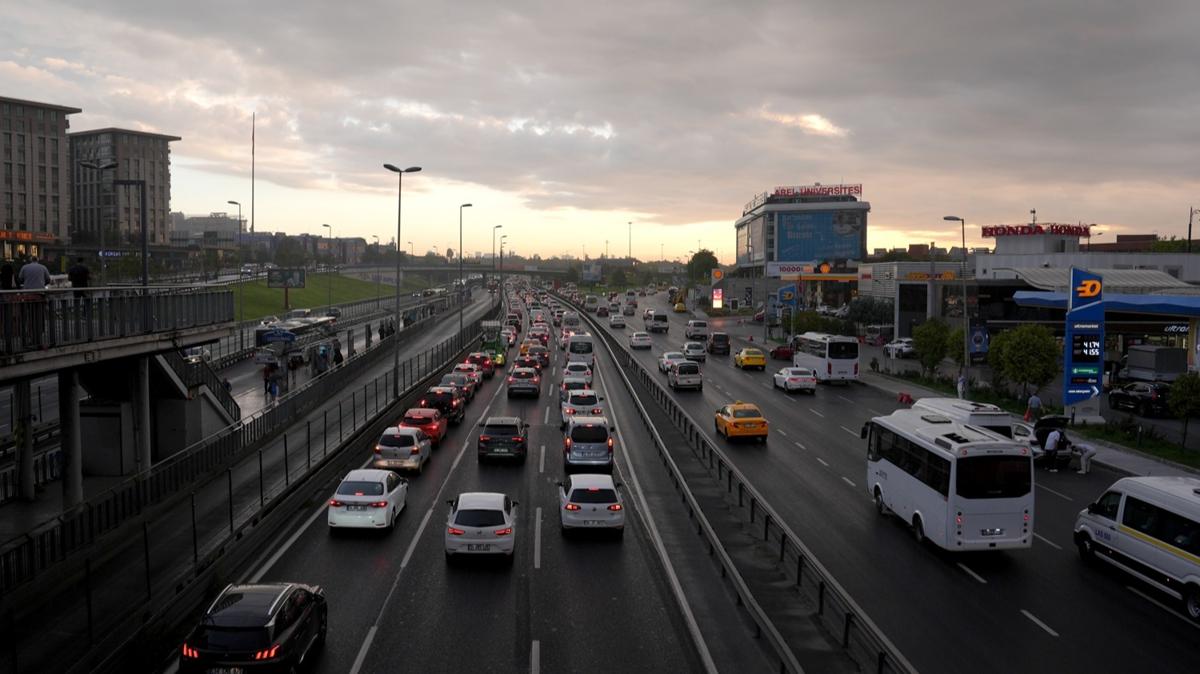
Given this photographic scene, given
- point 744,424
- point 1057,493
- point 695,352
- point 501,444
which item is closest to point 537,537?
point 501,444

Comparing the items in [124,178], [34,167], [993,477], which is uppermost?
[124,178]

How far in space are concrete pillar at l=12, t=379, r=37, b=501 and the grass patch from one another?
1337 inches

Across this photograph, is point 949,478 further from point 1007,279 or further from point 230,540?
point 1007,279

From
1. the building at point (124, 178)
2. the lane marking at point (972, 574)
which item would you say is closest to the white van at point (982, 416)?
the lane marking at point (972, 574)

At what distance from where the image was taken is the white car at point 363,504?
1844cm

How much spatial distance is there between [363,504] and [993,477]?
13.2 metres

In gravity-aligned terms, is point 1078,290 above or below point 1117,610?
above

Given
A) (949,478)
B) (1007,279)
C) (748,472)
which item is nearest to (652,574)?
(949,478)

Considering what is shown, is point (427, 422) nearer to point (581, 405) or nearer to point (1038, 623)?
point (581, 405)

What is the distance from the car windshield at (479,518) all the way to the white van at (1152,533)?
12.0 m

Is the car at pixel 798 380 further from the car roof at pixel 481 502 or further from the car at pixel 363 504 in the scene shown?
the car roof at pixel 481 502

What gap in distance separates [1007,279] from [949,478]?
213 feet

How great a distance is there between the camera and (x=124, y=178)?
395 ft

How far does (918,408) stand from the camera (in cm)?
2612
